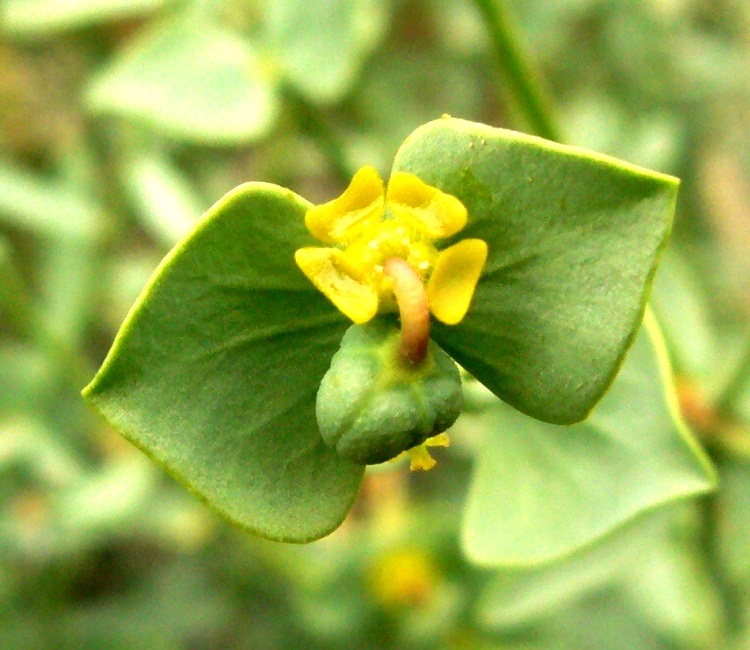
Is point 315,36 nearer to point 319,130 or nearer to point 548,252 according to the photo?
point 319,130

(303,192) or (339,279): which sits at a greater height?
(339,279)

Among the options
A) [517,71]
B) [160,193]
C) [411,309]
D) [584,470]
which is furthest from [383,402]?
[160,193]

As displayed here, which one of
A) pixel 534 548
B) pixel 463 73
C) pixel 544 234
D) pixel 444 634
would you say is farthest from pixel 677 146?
pixel 544 234

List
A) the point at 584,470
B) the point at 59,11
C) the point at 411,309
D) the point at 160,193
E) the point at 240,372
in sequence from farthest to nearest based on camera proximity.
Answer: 1. the point at 160,193
2. the point at 59,11
3. the point at 584,470
4. the point at 240,372
5. the point at 411,309

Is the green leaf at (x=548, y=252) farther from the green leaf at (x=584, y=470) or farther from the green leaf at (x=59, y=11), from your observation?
the green leaf at (x=59, y=11)

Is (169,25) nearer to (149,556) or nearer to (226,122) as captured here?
(226,122)
